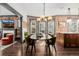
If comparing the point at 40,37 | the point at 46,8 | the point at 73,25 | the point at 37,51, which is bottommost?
the point at 37,51

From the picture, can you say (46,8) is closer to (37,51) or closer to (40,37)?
(40,37)

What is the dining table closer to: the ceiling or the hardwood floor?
the hardwood floor

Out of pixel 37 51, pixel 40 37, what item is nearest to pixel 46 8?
pixel 40 37

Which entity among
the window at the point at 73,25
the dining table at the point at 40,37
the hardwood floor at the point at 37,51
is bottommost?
the hardwood floor at the point at 37,51

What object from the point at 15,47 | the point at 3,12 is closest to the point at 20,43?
the point at 15,47

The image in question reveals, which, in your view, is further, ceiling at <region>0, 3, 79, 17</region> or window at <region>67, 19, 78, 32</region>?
window at <region>67, 19, 78, 32</region>

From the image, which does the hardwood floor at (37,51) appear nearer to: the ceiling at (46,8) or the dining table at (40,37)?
the dining table at (40,37)

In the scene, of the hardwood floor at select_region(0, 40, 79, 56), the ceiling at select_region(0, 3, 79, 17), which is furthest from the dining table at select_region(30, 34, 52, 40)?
the ceiling at select_region(0, 3, 79, 17)

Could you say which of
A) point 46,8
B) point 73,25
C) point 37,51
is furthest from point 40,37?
point 73,25

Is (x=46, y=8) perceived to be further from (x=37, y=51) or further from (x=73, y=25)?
(x=37, y=51)

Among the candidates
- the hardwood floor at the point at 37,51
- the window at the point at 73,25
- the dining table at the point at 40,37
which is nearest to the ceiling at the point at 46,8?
the window at the point at 73,25

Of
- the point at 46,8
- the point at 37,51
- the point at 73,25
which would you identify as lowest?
the point at 37,51

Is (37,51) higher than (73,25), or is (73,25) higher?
(73,25)

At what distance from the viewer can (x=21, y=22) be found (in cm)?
518
